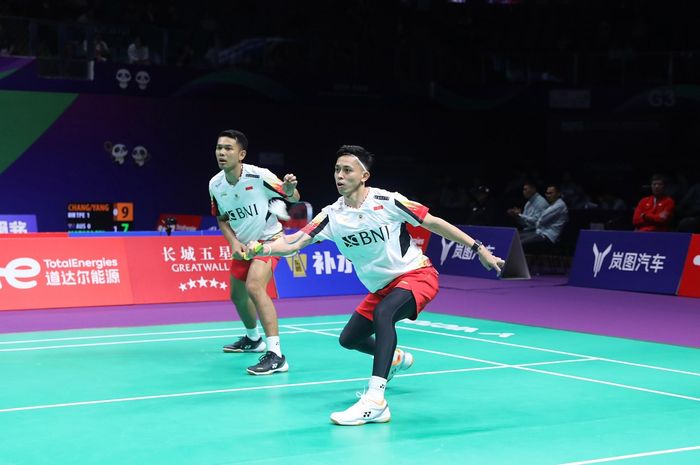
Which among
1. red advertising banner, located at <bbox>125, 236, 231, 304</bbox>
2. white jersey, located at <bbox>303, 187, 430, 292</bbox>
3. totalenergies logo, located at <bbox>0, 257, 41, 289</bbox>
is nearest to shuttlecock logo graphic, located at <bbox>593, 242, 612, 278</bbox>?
red advertising banner, located at <bbox>125, 236, 231, 304</bbox>

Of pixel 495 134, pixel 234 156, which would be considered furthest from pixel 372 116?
pixel 234 156

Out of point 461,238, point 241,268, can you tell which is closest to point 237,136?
point 241,268

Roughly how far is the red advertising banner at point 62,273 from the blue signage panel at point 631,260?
26.8 ft

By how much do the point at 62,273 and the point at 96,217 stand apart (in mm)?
8028

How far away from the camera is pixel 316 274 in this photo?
16.5 meters

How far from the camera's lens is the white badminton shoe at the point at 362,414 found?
23.2ft

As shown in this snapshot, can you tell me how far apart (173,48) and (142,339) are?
608 inches

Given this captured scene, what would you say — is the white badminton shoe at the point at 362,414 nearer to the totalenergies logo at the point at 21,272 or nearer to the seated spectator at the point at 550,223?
the totalenergies logo at the point at 21,272

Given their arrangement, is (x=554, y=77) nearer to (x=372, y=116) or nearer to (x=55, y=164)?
(x=372, y=116)

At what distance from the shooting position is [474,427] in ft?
23.4

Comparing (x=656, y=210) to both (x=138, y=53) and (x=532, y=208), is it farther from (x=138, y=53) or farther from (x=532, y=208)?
(x=138, y=53)

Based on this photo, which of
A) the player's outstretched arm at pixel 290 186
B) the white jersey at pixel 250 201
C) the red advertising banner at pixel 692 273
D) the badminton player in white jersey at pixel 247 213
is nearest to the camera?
the player's outstretched arm at pixel 290 186

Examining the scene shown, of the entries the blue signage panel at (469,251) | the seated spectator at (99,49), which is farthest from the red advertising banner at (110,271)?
the seated spectator at (99,49)

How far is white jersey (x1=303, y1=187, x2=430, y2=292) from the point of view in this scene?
25.3 ft
